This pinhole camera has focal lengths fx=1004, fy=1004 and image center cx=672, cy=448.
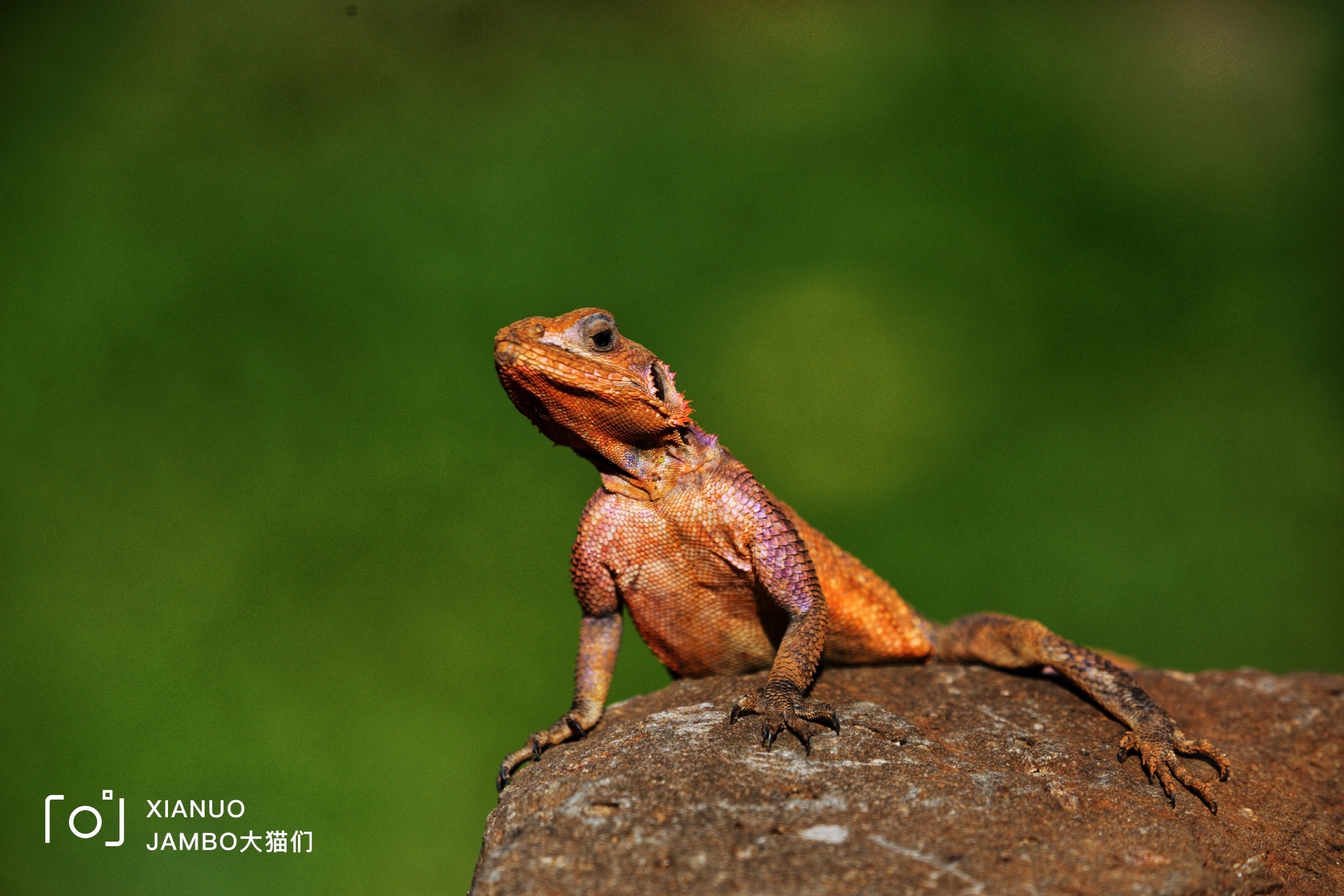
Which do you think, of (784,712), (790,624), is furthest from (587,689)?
(784,712)

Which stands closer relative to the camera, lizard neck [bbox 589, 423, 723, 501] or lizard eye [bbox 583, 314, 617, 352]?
lizard eye [bbox 583, 314, 617, 352]

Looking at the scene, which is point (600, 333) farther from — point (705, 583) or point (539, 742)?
point (539, 742)

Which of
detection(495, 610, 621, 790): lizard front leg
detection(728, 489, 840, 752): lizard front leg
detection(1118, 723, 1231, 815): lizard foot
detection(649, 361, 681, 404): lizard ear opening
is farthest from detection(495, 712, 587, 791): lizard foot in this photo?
detection(1118, 723, 1231, 815): lizard foot

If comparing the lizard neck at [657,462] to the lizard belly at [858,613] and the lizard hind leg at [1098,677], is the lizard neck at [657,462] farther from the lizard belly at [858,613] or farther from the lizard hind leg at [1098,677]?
the lizard hind leg at [1098,677]

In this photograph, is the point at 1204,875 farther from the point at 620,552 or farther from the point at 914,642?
the point at 620,552

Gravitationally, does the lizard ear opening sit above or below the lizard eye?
below

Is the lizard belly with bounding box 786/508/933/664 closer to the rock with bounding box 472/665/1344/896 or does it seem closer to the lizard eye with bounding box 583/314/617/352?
the rock with bounding box 472/665/1344/896

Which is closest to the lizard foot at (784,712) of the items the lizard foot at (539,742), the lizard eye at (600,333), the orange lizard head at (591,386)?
the lizard foot at (539,742)
